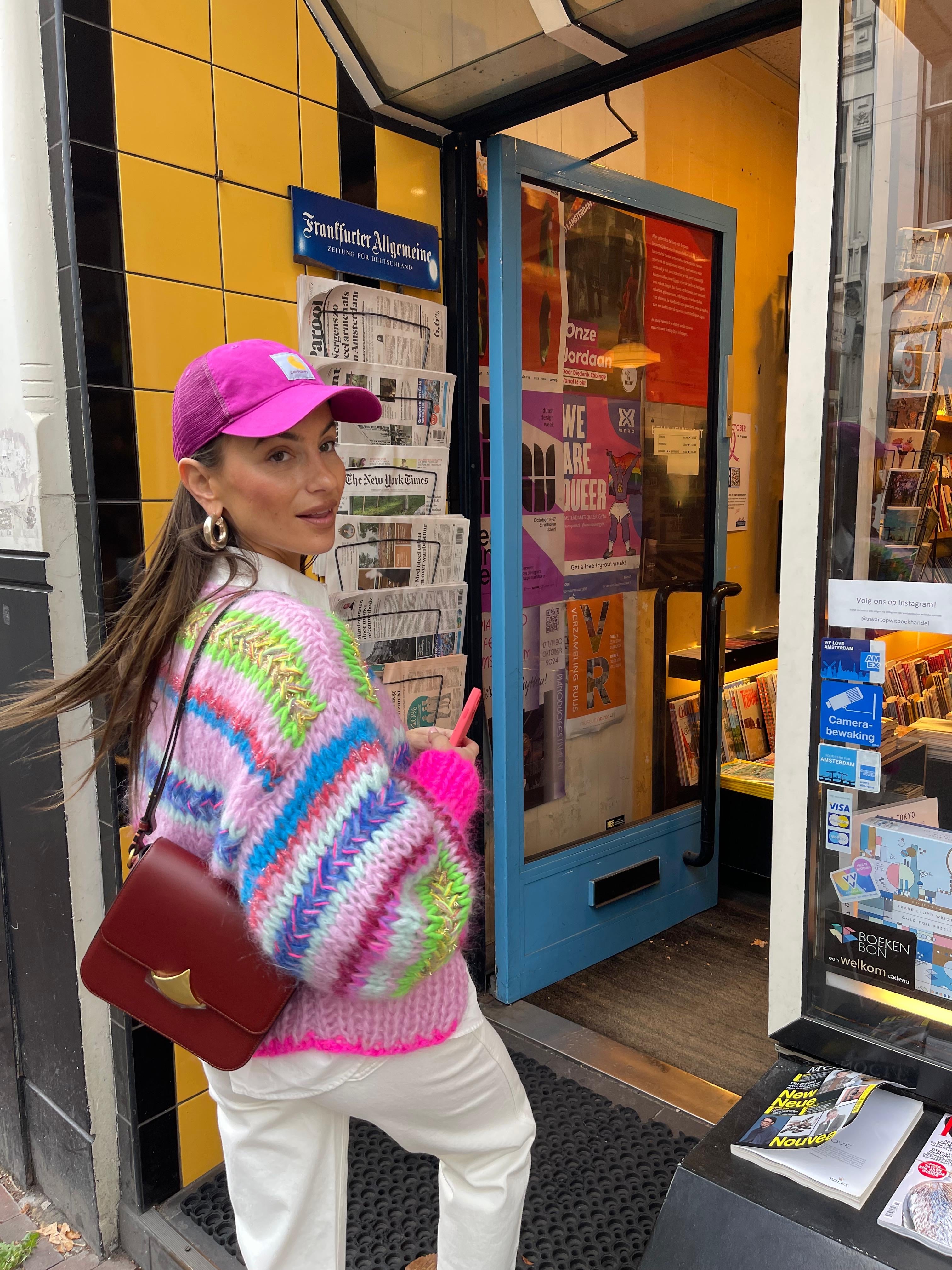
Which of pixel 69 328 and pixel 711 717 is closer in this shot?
pixel 69 328

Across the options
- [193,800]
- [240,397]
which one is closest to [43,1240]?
[193,800]

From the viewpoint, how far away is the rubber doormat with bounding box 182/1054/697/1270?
1757mm

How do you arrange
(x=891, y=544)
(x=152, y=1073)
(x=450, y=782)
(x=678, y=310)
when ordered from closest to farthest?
(x=450, y=782) → (x=891, y=544) → (x=152, y=1073) → (x=678, y=310)

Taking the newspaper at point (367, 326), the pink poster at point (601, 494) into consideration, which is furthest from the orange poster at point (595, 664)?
the newspaper at point (367, 326)

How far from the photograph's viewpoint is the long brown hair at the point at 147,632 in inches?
48.0

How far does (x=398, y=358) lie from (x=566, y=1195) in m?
1.98

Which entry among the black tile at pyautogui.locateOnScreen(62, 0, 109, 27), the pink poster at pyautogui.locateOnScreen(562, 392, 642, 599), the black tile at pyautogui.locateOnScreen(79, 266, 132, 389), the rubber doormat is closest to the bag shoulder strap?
the black tile at pyautogui.locateOnScreen(79, 266, 132, 389)

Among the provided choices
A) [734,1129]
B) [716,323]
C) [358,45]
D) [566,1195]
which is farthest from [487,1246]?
[716,323]

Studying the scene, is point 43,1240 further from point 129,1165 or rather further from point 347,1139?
point 347,1139

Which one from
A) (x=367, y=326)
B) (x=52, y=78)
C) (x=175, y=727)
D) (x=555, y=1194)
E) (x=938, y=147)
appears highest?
(x=52, y=78)

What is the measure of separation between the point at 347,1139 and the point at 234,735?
0.68 meters

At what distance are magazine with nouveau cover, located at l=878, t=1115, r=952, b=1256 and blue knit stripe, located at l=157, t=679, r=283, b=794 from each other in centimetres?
112

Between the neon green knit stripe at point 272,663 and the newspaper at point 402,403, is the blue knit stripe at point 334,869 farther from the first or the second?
the newspaper at point 402,403

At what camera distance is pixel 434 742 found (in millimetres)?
1409
